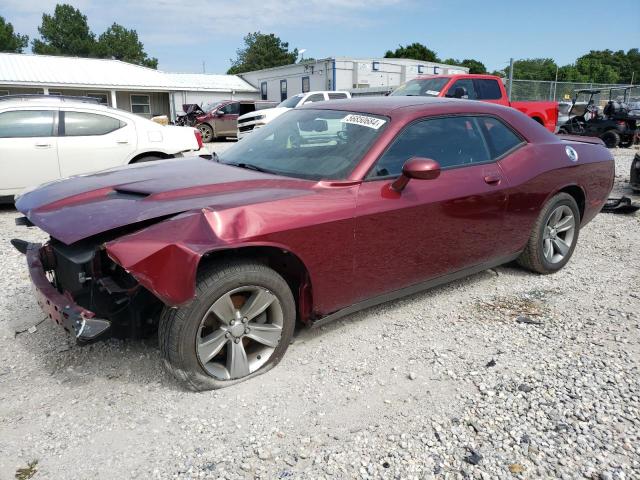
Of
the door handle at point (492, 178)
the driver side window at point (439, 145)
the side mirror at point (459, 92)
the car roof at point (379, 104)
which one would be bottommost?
the door handle at point (492, 178)

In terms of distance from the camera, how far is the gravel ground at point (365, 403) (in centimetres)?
228

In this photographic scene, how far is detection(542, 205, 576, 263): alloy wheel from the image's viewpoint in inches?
Result: 178

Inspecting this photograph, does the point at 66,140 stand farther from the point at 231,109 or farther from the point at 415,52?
the point at 415,52

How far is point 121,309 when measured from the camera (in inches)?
104

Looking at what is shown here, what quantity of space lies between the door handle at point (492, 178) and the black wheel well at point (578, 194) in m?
1.10

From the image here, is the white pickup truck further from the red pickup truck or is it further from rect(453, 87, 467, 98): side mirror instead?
rect(453, 87, 467, 98): side mirror

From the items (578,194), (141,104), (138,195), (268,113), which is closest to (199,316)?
(138,195)

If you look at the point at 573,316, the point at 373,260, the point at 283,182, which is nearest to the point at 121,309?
the point at 283,182

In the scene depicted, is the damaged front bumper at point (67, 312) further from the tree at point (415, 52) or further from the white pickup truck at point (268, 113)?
the tree at point (415, 52)

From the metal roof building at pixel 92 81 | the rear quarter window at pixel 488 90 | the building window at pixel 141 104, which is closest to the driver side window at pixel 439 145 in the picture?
the rear quarter window at pixel 488 90

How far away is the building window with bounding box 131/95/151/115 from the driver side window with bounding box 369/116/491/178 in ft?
92.8

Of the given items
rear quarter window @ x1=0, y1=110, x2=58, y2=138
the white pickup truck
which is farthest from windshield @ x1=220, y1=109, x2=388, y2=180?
the white pickup truck

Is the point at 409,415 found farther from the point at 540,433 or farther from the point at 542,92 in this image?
the point at 542,92

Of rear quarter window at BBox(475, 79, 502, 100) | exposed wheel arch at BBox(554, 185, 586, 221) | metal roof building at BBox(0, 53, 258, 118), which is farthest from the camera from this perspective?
metal roof building at BBox(0, 53, 258, 118)
